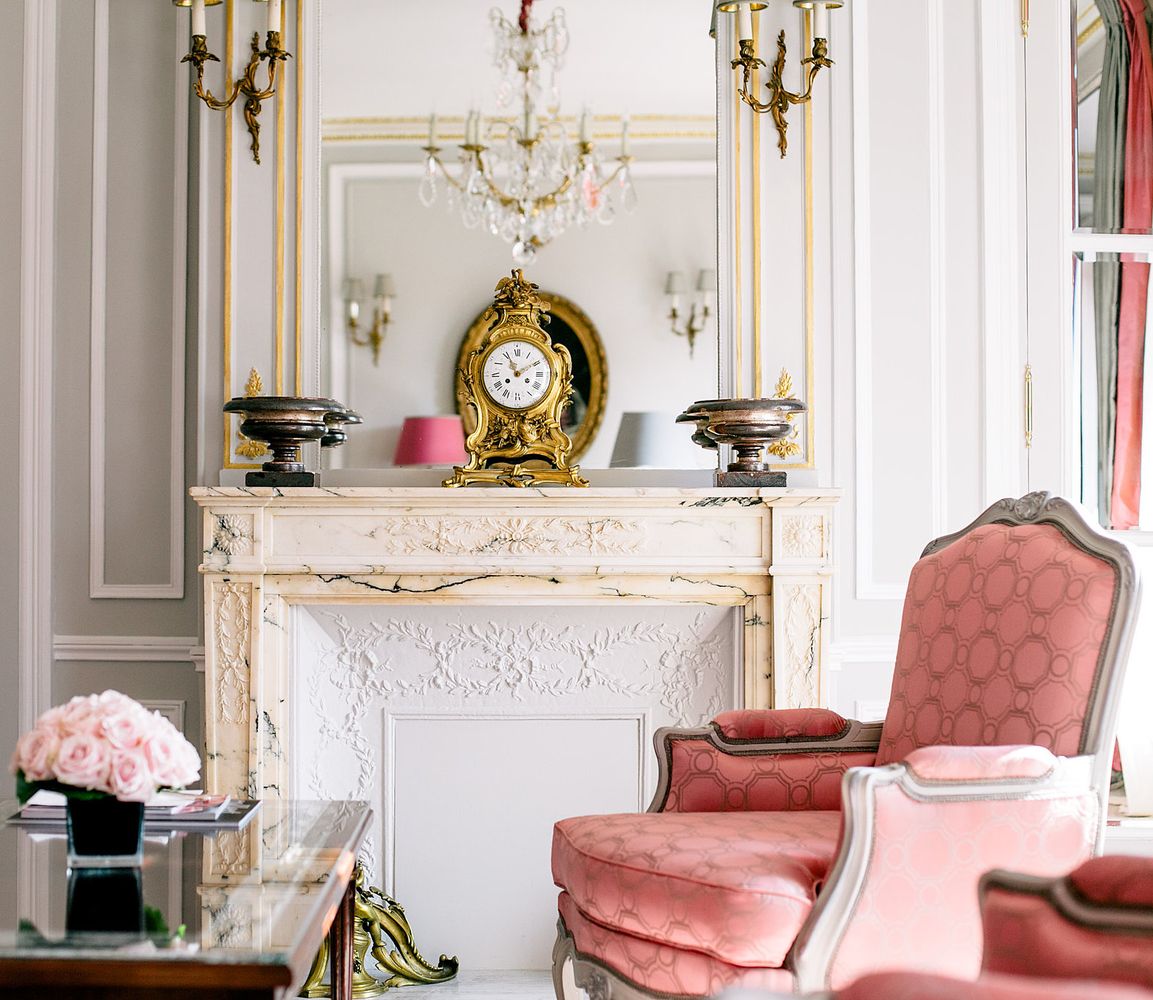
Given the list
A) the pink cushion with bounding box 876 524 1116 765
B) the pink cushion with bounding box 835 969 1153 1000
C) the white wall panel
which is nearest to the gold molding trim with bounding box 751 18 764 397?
the white wall panel

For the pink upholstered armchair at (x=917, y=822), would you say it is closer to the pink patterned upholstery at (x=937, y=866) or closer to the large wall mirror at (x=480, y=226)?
the pink patterned upholstery at (x=937, y=866)

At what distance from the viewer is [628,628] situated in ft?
8.50

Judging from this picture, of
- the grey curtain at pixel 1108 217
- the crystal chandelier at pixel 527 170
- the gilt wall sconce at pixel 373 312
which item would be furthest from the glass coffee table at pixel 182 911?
the grey curtain at pixel 1108 217

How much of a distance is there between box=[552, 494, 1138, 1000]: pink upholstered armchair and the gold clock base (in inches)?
31.9

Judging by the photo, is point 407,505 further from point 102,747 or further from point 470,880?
point 102,747

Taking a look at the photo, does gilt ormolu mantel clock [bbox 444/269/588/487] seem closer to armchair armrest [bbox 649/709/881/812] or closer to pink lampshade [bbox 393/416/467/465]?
pink lampshade [bbox 393/416/467/465]

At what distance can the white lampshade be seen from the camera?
106 inches

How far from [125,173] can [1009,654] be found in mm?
2234

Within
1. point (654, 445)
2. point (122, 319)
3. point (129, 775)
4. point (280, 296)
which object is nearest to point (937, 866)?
point (129, 775)

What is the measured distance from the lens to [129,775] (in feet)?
4.43

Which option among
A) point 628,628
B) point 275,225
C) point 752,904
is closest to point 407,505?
point 628,628

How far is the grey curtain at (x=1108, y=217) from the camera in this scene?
279cm

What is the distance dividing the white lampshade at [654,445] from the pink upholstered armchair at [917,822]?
0.83 meters

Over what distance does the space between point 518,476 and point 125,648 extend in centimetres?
102
